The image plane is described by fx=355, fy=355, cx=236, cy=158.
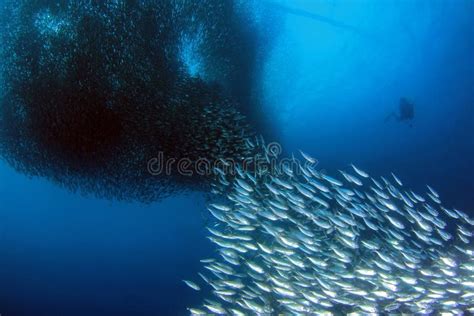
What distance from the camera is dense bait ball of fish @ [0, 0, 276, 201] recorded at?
9398 millimetres

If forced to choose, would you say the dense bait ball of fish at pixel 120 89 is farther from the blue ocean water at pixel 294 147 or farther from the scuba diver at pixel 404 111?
the scuba diver at pixel 404 111

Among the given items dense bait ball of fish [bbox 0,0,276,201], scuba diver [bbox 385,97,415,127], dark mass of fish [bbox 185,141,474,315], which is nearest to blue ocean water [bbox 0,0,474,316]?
scuba diver [bbox 385,97,415,127]

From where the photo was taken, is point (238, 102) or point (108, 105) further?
point (238, 102)

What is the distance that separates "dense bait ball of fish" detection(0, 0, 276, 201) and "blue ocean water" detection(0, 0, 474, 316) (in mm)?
1024

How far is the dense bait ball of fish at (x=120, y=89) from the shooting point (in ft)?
30.8

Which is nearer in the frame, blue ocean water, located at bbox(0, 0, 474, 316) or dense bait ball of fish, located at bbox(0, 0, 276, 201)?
dense bait ball of fish, located at bbox(0, 0, 276, 201)

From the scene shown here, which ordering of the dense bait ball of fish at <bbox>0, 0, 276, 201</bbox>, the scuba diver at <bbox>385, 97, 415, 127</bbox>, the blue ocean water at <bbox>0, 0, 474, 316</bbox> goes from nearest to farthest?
the dense bait ball of fish at <bbox>0, 0, 276, 201</bbox>, the blue ocean water at <bbox>0, 0, 474, 316</bbox>, the scuba diver at <bbox>385, 97, 415, 127</bbox>

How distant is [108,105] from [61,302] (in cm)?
735

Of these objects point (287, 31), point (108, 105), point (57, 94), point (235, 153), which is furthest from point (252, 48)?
point (57, 94)

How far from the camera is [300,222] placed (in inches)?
300

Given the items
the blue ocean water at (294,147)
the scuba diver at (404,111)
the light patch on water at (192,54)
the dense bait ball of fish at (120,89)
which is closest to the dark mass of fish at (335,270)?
the dense bait ball of fish at (120,89)

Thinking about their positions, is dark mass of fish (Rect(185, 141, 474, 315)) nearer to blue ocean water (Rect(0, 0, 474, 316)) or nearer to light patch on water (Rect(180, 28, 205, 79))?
light patch on water (Rect(180, 28, 205, 79))

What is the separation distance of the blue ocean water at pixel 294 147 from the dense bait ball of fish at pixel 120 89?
1024 mm

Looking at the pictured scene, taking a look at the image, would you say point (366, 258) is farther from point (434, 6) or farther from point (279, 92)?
point (434, 6)
